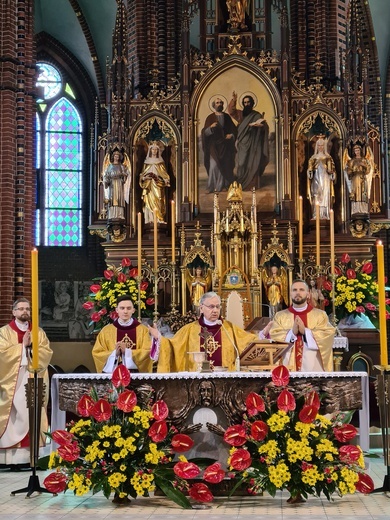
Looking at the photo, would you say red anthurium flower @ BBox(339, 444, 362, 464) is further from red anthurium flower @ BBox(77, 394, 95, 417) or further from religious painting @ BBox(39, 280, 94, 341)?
religious painting @ BBox(39, 280, 94, 341)

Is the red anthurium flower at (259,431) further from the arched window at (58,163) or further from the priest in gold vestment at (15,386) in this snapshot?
the arched window at (58,163)

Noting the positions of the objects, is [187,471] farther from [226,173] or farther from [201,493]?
[226,173]

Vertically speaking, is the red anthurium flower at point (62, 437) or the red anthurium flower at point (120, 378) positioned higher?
the red anthurium flower at point (120, 378)

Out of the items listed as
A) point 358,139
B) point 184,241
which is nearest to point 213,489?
point 184,241

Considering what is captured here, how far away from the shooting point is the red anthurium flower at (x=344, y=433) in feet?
26.8

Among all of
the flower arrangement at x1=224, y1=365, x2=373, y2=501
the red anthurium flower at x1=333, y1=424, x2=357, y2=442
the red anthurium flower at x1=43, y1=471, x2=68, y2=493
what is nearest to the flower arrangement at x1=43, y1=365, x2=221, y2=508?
the red anthurium flower at x1=43, y1=471, x2=68, y2=493

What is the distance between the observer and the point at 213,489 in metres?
8.70

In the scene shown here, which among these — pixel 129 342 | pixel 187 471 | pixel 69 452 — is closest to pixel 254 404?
pixel 187 471

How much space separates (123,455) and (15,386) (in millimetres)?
3744

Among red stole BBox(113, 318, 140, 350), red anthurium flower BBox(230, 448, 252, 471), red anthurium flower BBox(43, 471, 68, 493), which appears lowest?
red anthurium flower BBox(43, 471, 68, 493)

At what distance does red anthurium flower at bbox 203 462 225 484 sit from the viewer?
812 centimetres

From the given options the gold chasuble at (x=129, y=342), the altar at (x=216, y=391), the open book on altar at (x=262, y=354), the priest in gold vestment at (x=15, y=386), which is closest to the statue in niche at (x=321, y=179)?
the priest in gold vestment at (x=15, y=386)

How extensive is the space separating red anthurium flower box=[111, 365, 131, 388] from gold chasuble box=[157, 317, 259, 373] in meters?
1.20

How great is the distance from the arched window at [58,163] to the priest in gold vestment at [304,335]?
16296 millimetres
